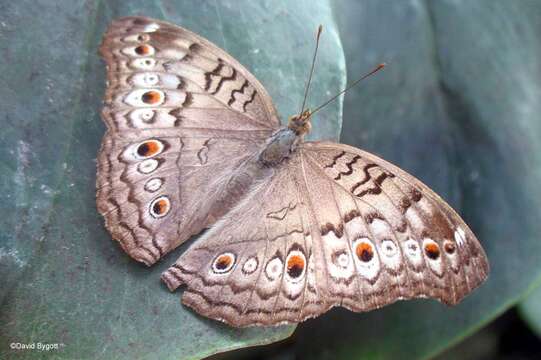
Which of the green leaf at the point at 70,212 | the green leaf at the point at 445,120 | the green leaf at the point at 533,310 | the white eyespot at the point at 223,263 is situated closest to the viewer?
the green leaf at the point at 70,212

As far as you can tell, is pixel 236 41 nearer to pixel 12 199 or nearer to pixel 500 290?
pixel 12 199

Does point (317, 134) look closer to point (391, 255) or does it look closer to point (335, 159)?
point (335, 159)

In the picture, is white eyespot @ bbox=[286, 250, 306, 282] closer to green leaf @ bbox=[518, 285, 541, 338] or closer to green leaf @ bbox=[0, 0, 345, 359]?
green leaf @ bbox=[0, 0, 345, 359]

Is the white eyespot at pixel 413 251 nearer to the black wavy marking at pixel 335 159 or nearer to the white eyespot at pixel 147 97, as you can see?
the black wavy marking at pixel 335 159

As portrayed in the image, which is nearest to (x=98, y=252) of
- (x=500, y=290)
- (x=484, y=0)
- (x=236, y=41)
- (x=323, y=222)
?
(x=323, y=222)

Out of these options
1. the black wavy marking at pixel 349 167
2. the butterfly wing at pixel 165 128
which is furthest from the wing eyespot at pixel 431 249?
the butterfly wing at pixel 165 128

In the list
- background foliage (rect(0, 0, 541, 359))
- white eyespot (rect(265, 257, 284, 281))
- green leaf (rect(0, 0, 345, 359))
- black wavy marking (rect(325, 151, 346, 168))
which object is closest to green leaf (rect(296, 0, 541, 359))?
background foliage (rect(0, 0, 541, 359))

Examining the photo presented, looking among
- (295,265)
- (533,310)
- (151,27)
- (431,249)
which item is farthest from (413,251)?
(533,310)
